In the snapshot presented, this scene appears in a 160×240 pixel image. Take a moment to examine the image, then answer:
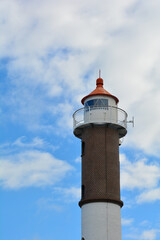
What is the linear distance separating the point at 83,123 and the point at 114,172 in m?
4.30

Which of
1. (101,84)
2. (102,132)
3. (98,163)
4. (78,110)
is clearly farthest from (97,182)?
(101,84)

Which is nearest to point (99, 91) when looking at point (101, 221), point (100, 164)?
point (100, 164)

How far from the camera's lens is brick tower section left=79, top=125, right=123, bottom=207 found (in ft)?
99.0

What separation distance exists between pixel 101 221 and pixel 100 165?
3.95 metres

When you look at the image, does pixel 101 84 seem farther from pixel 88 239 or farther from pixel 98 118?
pixel 88 239

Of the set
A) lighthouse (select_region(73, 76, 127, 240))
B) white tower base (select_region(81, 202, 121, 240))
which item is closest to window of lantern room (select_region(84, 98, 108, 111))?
lighthouse (select_region(73, 76, 127, 240))

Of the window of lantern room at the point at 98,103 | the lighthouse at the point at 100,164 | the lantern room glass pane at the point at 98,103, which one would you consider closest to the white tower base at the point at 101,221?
the lighthouse at the point at 100,164

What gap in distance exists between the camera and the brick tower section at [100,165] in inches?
1188

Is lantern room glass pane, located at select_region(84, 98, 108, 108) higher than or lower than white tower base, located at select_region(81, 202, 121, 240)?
higher

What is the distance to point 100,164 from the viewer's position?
30.9 metres

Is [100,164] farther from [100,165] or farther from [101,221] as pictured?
[101,221]

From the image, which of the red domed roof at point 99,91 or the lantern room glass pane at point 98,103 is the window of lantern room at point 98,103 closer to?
the lantern room glass pane at point 98,103

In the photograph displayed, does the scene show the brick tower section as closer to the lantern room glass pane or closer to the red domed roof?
the lantern room glass pane

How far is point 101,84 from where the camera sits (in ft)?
113
